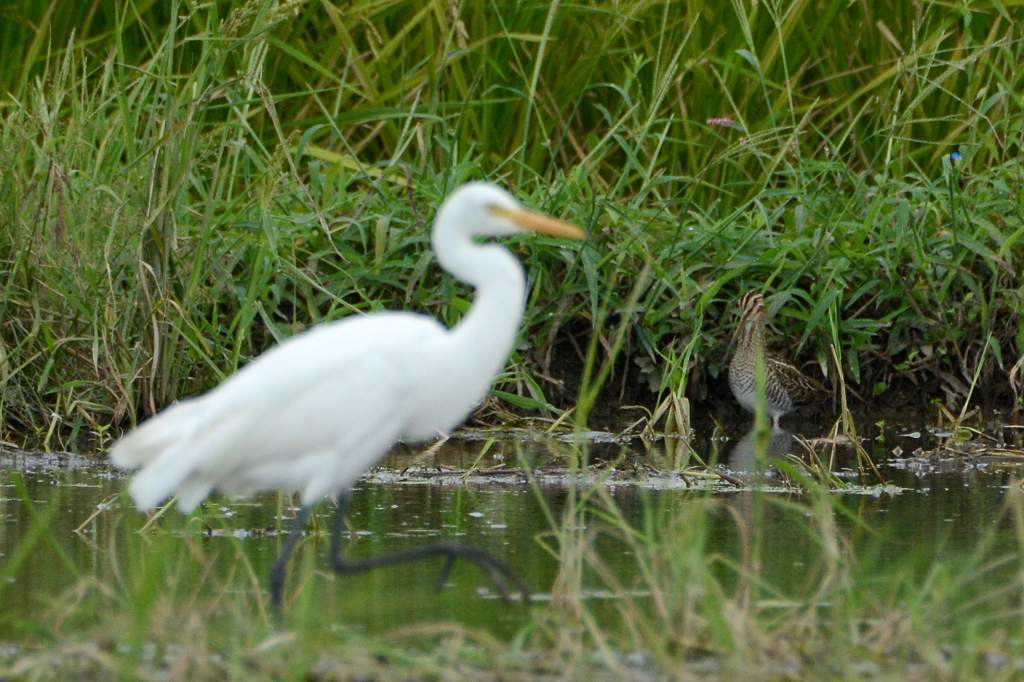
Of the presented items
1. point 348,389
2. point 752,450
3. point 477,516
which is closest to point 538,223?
point 348,389

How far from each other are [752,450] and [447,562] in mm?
2777

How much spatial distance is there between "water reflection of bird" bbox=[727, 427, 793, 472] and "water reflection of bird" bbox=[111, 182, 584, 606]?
2.26 meters

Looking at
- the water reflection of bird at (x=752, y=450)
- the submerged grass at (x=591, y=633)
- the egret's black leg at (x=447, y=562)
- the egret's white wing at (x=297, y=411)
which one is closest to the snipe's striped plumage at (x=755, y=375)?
the water reflection of bird at (x=752, y=450)

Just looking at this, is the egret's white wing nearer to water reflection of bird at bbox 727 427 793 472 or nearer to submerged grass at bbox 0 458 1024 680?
submerged grass at bbox 0 458 1024 680

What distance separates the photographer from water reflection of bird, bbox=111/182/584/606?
4.00 m

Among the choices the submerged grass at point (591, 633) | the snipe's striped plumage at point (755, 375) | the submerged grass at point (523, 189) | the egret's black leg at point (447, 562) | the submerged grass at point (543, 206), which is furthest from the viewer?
the snipe's striped plumage at point (755, 375)

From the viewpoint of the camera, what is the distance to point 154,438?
158 inches

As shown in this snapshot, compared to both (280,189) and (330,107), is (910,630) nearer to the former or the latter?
(280,189)

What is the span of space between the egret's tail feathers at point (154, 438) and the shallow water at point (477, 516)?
0.62ft

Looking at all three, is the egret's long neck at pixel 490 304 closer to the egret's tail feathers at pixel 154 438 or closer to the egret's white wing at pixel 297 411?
the egret's white wing at pixel 297 411

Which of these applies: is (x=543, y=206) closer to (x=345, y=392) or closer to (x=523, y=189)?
(x=523, y=189)

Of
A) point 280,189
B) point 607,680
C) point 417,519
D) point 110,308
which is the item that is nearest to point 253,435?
point 607,680

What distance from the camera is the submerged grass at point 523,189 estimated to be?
21.1 feet

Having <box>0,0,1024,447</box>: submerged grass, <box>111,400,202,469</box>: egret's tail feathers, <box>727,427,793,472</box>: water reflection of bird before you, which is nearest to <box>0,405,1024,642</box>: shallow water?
<box>727,427,793,472</box>: water reflection of bird
